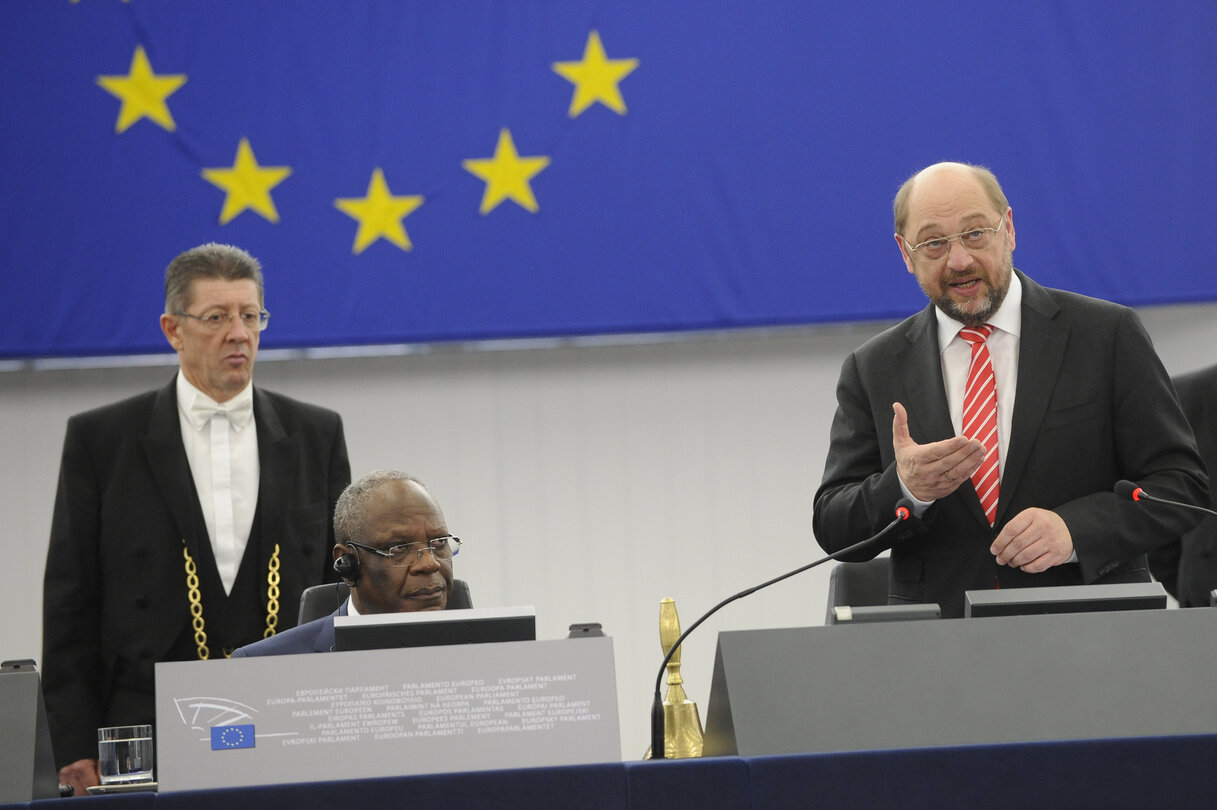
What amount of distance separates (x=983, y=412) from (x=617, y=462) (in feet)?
7.23

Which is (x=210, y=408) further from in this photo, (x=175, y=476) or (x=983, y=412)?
(x=983, y=412)

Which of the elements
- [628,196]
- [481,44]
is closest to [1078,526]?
[628,196]

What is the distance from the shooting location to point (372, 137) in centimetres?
430

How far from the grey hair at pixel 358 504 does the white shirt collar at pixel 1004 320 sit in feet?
3.34

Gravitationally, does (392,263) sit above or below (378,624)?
above

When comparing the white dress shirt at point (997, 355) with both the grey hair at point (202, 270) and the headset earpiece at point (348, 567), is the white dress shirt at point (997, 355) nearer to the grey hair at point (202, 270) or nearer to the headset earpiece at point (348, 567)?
the headset earpiece at point (348, 567)

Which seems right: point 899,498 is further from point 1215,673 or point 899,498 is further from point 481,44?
point 481,44

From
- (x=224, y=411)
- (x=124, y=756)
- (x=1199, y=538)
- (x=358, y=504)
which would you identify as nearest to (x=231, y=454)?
(x=224, y=411)

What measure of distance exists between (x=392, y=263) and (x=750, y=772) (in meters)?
3.03

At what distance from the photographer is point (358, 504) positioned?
255 cm

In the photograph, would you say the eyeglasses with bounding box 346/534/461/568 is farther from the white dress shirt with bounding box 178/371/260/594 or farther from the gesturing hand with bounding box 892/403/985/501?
the gesturing hand with bounding box 892/403/985/501

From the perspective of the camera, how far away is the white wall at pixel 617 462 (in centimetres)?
452

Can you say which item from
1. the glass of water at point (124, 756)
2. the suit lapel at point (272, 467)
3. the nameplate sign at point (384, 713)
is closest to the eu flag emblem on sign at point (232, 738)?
the nameplate sign at point (384, 713)

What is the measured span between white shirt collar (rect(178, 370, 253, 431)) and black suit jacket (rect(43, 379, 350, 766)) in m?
0.03
